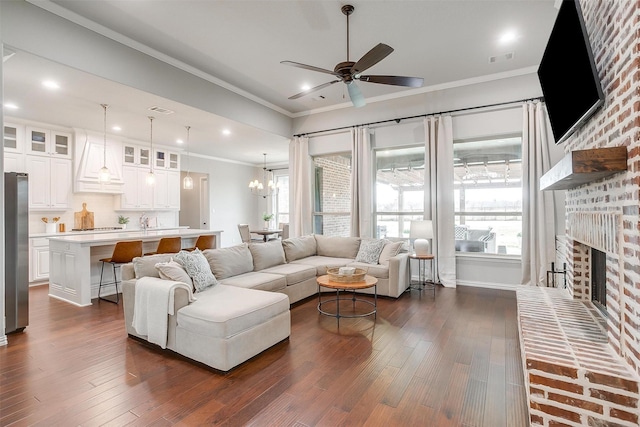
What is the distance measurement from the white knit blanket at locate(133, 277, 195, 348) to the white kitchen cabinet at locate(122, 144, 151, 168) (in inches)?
199

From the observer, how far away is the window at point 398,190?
19.2 ft

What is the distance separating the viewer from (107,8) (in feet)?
10.7

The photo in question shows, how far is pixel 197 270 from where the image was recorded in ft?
10.7

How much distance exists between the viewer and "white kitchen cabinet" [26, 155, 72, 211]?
5.55 m

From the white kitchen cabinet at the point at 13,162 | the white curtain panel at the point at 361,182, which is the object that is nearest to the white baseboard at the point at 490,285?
the white curtain panel at the point at 361,182

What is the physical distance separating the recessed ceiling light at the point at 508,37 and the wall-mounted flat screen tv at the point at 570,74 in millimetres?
1208

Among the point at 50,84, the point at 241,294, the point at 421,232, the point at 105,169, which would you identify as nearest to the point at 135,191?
the point at 105,169

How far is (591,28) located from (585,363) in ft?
7.60

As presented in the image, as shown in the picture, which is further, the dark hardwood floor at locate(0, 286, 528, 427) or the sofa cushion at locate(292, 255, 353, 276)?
the sofa cushion at locate(292, 255, 353, 276)

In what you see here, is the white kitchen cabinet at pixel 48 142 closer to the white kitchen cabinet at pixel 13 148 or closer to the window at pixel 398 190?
the white kitchen cabinet at pixel 13 148

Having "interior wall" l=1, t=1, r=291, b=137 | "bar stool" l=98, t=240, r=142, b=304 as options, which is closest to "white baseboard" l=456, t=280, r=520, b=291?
"interior wall" l=1, t=1, r=291, b=137

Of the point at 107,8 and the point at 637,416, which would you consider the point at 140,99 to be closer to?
the point at 107,8

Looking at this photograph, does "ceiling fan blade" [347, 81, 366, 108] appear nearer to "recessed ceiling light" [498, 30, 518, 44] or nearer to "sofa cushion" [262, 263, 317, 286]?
"recessed ceiling light" [498, 30, 518, 44]

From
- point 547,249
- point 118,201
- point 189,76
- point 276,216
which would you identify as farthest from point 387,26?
point 276,216
